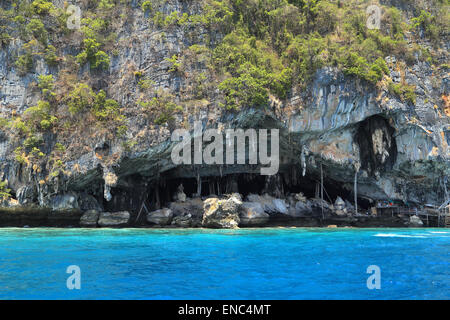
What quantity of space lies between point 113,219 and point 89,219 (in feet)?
4.72

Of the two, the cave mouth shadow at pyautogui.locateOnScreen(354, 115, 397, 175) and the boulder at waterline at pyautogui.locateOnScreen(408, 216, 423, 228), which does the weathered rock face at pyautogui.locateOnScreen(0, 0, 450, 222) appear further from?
the boulder at waterline at pyautogui.locateOnScreen(408, 216, 423, 228)

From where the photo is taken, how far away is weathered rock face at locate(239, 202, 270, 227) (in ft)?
79.3

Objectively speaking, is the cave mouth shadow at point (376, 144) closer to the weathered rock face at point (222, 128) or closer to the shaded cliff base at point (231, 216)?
the weathered rock face at point (222, 128)

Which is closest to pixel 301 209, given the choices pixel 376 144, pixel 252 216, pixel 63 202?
pixel 252 216

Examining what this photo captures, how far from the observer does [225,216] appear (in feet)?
73.6

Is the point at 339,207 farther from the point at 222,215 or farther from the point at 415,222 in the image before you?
the point at 222,215

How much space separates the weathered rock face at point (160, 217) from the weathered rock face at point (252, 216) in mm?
4748

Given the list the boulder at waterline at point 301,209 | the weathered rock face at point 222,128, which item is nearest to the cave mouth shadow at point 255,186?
the boulder at waterline at point 301,209

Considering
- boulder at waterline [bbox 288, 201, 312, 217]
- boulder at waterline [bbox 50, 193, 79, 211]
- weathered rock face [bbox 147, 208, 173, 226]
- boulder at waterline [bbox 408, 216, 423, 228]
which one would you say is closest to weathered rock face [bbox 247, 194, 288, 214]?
boulder at waterline [bbox 288, 201, 312, 217]

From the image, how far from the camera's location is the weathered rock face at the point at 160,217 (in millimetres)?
24344

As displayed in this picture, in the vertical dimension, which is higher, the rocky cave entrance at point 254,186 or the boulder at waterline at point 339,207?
the rocky cave entrance at point 254,186
